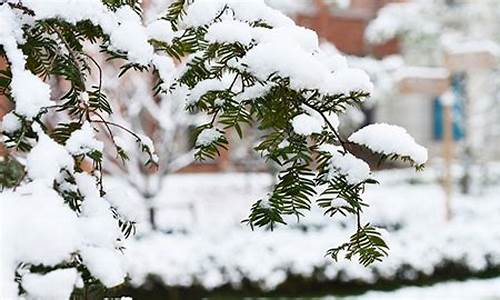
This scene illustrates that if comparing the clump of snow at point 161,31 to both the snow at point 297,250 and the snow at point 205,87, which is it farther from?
the snow at point 297,250

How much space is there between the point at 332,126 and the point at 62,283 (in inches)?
18.1

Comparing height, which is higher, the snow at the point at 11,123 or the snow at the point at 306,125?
the snow at the point at 306,125

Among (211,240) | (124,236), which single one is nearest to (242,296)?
(211,240)

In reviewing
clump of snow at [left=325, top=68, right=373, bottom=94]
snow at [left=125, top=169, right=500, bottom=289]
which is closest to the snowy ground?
snow at [left=125, top=169, right=500, bottom=289]

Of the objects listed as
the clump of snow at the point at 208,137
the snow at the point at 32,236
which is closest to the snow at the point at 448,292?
the clump of snow at the point at 208,137

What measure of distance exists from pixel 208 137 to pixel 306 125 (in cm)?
19

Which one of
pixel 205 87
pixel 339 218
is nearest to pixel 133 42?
pixel 205 87

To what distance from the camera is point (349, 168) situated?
1.06 meters

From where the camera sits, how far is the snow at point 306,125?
1.03 metres

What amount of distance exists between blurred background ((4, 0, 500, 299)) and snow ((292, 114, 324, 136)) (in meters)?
0.11

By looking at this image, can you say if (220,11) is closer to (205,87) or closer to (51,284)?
(205,87)

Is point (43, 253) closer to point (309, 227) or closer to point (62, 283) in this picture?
point (62, 283)

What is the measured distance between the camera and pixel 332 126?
109 cm

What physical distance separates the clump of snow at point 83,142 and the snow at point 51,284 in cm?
24
